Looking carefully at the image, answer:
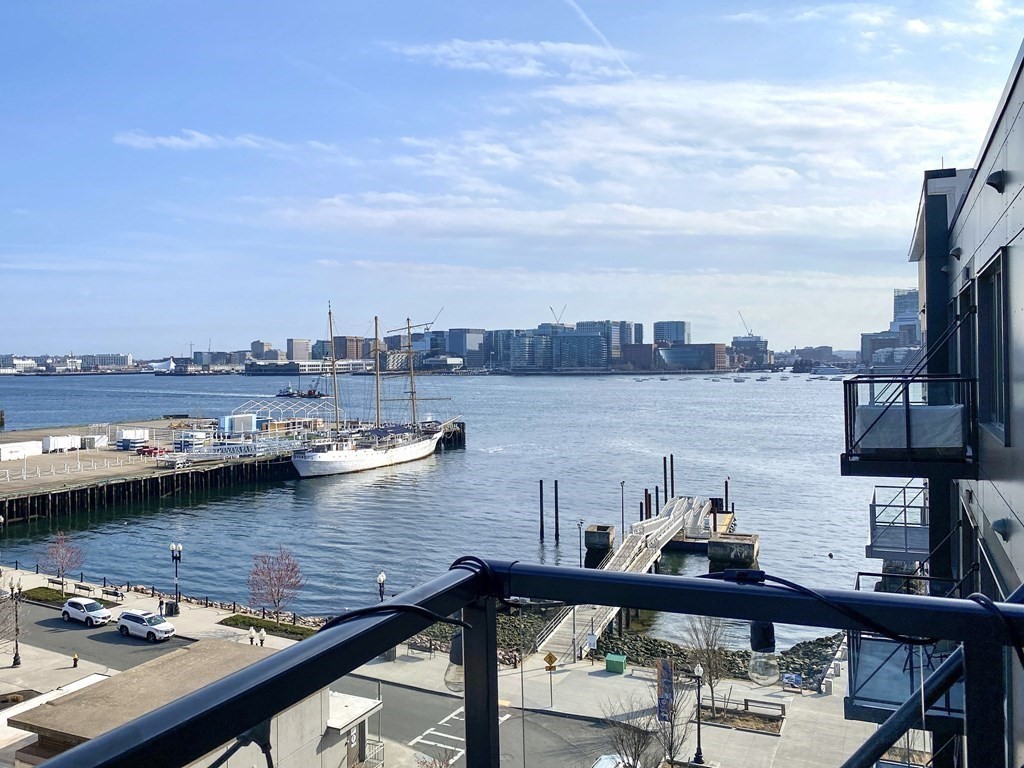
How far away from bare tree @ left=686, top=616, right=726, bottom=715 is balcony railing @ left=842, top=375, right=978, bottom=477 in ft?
14.3

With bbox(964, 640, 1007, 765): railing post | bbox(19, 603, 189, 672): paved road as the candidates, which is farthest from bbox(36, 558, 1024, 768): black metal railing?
bbox(19, 603, 189, 672): paved road

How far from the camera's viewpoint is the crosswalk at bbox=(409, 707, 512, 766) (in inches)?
63.2

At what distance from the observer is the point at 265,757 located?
3.94 feet


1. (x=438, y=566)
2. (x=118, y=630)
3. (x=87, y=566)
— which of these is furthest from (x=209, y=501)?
(x=118, y=630)

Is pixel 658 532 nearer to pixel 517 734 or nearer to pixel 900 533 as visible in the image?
pixel 900 533

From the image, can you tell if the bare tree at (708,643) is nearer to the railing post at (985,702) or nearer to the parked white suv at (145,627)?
the railing post at (985,702)

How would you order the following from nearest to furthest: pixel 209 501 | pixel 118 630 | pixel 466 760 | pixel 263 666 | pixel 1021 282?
pixel 263 666, pixel 466 760, pixel 1021 282, pixel 118 630, pixel 209 501

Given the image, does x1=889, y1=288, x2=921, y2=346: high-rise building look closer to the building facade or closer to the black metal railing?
the building facade

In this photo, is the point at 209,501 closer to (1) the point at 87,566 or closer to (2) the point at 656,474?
(1) the point at 87,566

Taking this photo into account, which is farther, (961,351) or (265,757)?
(961,351)

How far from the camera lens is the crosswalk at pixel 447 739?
1607 millimetres

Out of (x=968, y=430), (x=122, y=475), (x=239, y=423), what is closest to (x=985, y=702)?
(x=968, y=430)

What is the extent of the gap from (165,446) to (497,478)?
2746 cm

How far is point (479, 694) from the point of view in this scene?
1683 millimetres
